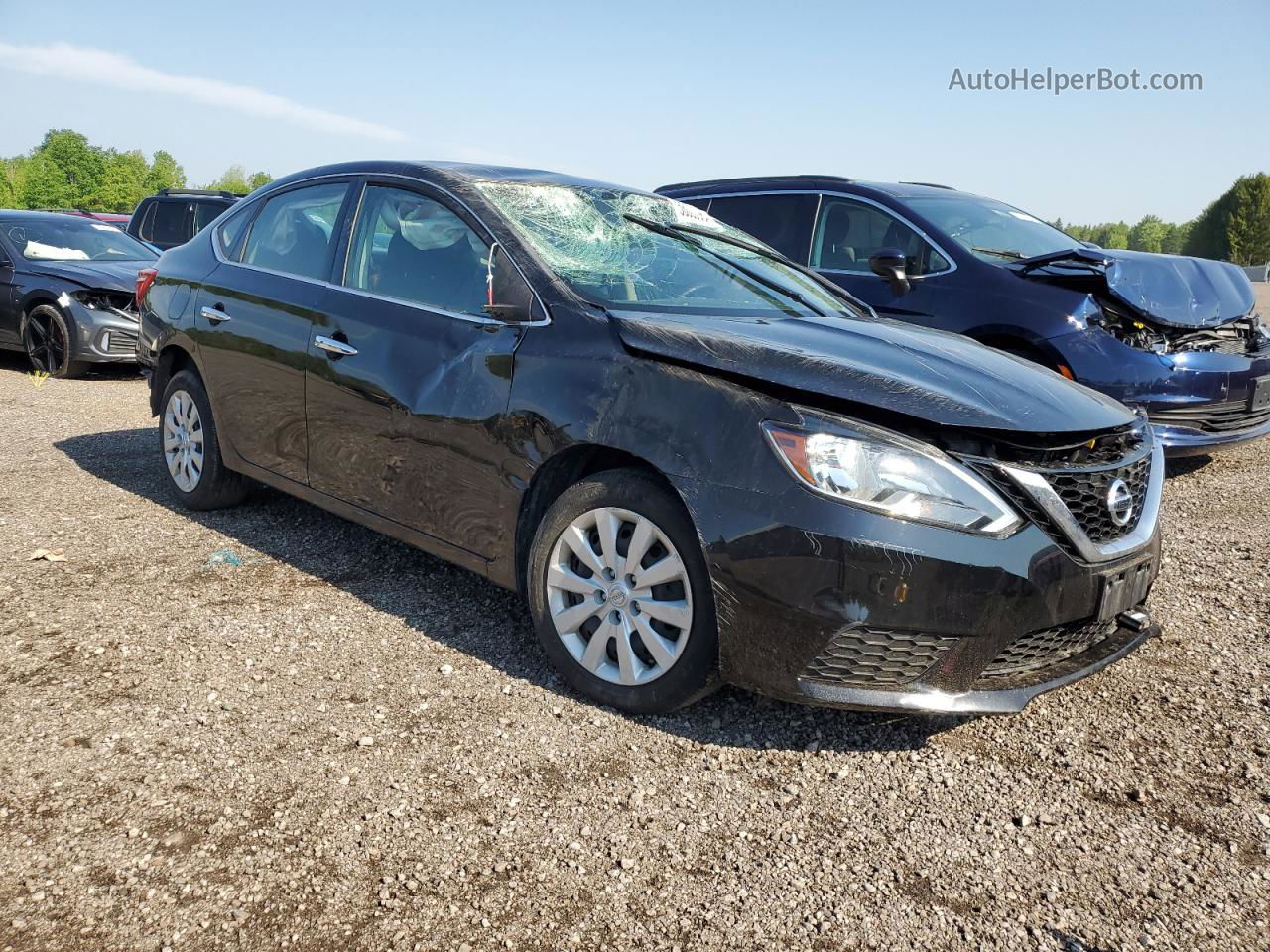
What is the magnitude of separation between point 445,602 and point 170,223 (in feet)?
39.4

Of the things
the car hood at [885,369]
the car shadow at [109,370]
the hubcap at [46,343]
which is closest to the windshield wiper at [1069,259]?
the car hood at [885,369]

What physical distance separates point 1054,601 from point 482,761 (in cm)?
162

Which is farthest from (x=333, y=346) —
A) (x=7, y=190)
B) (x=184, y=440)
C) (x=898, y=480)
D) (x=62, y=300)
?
(x=7, y=190)

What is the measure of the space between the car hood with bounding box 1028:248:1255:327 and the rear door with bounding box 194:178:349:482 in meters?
4.02

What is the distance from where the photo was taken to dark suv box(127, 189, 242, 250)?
1405 centimetres

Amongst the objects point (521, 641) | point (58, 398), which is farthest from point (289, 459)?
point (58, 398)

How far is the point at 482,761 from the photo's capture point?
2971 mm

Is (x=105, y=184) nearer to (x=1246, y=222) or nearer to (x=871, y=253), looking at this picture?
(x=1246, y=222)

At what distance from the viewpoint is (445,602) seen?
13.8ft

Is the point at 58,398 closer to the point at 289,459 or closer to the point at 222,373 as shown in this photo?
the point at 222,373

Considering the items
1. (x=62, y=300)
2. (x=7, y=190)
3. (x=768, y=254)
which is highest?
(x=7, y=190)

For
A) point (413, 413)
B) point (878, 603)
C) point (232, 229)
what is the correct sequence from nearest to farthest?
point (878, 603), point (413, 413), point (232, 229)

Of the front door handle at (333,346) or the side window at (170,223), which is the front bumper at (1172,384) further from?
the side window at (170,223)

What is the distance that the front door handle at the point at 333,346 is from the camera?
13.3ft
